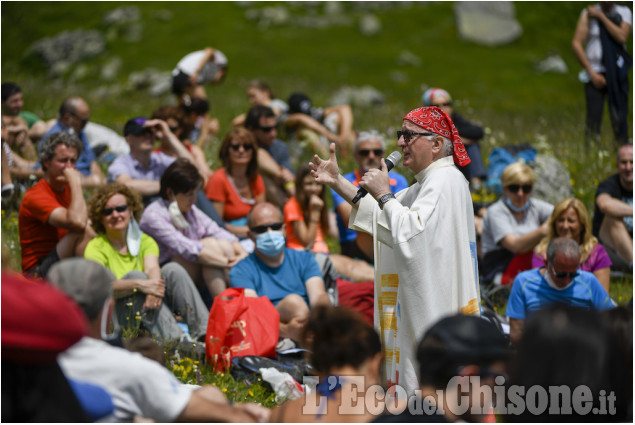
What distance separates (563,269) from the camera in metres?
6.62

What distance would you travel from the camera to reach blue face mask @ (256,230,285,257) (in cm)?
713

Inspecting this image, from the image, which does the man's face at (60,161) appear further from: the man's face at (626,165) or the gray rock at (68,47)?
the gray rock at (68,47)

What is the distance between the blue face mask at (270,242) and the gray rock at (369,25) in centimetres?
4487

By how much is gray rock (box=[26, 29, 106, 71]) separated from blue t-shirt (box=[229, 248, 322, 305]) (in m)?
37.9

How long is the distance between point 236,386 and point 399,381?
1556 mm

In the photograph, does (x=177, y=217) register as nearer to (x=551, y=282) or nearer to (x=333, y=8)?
(x=551, y=282)

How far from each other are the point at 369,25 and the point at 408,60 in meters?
6.75

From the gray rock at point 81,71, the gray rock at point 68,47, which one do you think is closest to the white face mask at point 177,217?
the gray rock at point 81,71

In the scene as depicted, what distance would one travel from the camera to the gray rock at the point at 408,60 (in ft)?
148

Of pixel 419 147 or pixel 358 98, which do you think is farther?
pixel 358 98

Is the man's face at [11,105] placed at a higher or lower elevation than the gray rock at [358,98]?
higher

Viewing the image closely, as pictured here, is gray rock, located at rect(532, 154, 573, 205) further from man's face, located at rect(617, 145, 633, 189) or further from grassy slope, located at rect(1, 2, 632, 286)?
grassy slope, located at rect(1, 2, 632, 286)

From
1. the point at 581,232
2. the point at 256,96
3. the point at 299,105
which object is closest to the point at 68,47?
the point at 299,105

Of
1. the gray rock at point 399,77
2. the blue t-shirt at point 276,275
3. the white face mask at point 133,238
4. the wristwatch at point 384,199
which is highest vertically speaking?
the wristwatch at point 384,199
